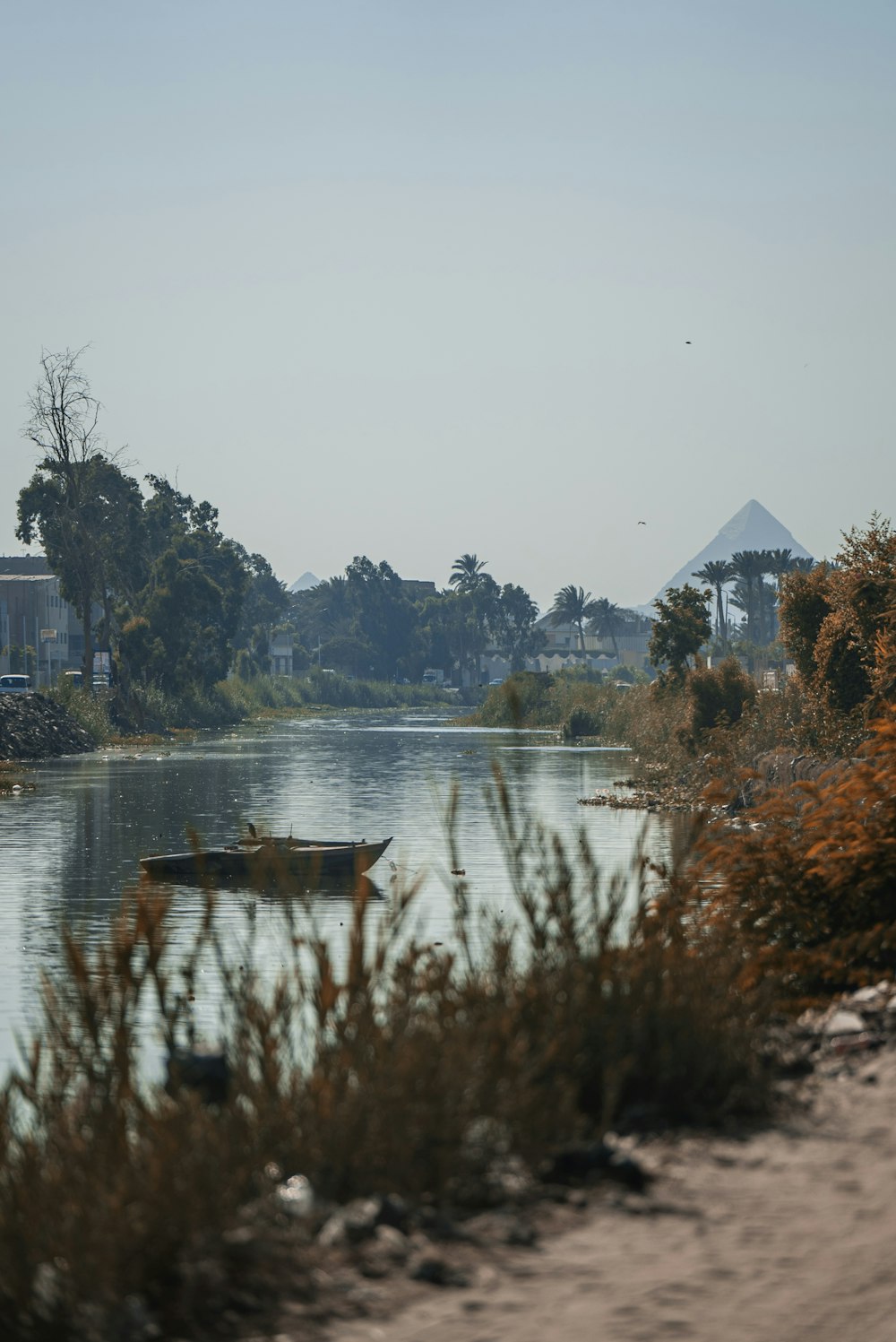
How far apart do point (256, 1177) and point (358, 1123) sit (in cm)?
56

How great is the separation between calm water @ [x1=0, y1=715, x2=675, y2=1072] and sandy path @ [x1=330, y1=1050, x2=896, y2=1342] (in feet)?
7.92

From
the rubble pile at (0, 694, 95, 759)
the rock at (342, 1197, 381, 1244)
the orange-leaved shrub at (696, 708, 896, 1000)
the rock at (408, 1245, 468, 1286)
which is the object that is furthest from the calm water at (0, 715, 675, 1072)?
the rock at (408, 1245, 468, 1286)

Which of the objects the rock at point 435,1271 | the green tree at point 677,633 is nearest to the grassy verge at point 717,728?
the green tree at point 677,633

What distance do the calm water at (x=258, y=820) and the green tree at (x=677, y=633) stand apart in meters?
4.71

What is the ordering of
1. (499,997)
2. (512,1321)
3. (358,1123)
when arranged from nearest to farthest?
(512,1321) → (358,1123) → (499,997)

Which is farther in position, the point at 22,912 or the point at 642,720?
the point at 642,720

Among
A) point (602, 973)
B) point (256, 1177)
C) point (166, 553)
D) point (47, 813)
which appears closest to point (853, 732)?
point (47, 813)

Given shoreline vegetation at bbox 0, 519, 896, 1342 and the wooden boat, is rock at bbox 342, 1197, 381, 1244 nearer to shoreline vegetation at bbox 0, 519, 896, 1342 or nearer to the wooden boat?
shoreline vegetation at bbox 0, 519, 896, 1342

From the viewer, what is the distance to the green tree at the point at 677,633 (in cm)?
6912

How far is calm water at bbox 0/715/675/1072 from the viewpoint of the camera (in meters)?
24.4

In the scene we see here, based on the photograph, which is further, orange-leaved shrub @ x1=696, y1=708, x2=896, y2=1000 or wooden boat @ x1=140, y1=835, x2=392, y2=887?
wooden boat @ x1=140, y1=835, x2=392, y2=887

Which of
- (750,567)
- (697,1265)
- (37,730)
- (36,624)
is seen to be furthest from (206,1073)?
(750,567)

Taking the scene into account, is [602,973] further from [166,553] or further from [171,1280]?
[166,553]

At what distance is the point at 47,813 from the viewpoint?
4538 cm
